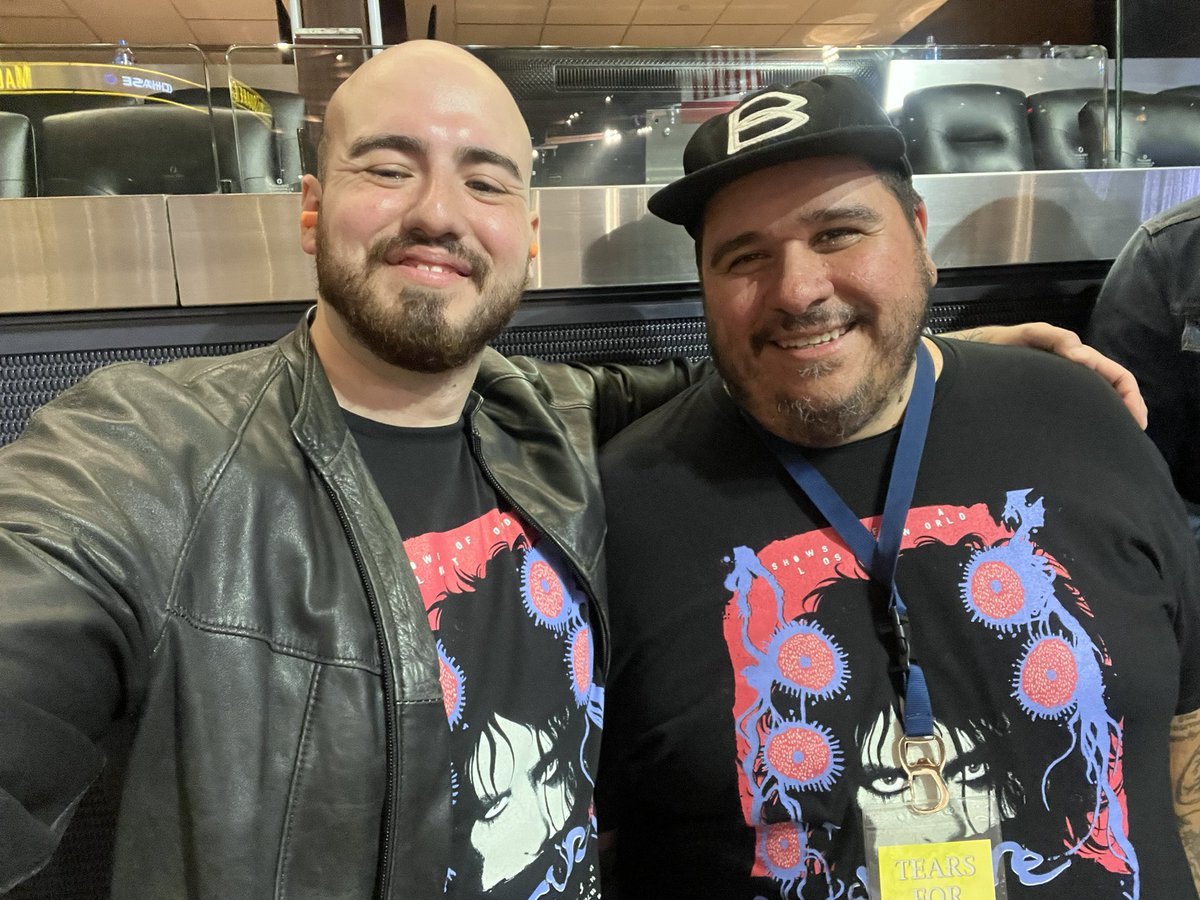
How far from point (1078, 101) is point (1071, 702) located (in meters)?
1.41

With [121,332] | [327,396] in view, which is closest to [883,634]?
[327,396]

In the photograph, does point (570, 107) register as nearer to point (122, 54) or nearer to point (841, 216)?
point (841, 216)

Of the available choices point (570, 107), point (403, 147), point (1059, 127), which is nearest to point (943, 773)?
point (403, 147)

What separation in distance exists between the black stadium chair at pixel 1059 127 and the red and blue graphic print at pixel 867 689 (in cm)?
114

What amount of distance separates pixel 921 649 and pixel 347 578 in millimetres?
678

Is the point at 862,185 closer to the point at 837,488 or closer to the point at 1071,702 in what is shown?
the point at 837,488

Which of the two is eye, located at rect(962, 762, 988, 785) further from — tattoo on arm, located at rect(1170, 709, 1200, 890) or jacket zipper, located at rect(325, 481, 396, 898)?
jacket zipper, located at rect(325, 481, 396, 898)

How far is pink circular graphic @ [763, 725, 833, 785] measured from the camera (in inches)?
36.4

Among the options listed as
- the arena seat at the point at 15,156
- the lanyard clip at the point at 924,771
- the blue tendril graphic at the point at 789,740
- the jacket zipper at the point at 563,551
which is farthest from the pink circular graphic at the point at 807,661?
the arena seat at the point at 15,156

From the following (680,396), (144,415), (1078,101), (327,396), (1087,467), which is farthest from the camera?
(1078,101)

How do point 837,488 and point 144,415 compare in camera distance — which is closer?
point 144,415

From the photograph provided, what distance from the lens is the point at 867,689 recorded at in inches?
37.0

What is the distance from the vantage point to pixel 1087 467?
1031 millimetres

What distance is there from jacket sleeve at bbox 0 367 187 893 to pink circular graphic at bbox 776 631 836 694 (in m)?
0.69
